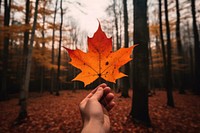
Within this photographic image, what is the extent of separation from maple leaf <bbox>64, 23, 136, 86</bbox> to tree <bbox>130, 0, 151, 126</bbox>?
135 inches

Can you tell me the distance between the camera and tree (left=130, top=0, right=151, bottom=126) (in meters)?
4.16

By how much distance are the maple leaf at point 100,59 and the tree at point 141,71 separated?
135 inches

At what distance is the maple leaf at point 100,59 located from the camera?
0.87 meters

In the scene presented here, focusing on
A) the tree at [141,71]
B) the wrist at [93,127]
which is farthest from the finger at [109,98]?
the tree at [141,71]

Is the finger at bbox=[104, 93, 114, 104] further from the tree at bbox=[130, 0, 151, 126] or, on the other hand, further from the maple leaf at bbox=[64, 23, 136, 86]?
the tree at bbox=[130, 0, 151, 126]

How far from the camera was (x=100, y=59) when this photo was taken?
92 cm

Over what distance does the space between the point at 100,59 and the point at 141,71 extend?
354 centimetres

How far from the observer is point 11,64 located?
21.2 meters

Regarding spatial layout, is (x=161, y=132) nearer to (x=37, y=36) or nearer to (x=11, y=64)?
(x=37, y=36)

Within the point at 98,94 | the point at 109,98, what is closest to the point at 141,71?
the point at 109,98

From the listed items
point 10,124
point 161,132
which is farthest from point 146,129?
point 10,124

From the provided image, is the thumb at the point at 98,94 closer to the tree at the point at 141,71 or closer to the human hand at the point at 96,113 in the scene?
the human hand at the point at 96,113

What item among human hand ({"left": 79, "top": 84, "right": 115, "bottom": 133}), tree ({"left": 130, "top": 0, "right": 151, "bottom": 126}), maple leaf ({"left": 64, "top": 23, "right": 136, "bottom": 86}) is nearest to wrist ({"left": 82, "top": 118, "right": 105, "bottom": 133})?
human hand ({"left": 79, "top": 84, "right": 115, "bottom": 133})

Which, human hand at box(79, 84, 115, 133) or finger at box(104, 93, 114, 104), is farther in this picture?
finger at box(104, 93, 114, 104)
